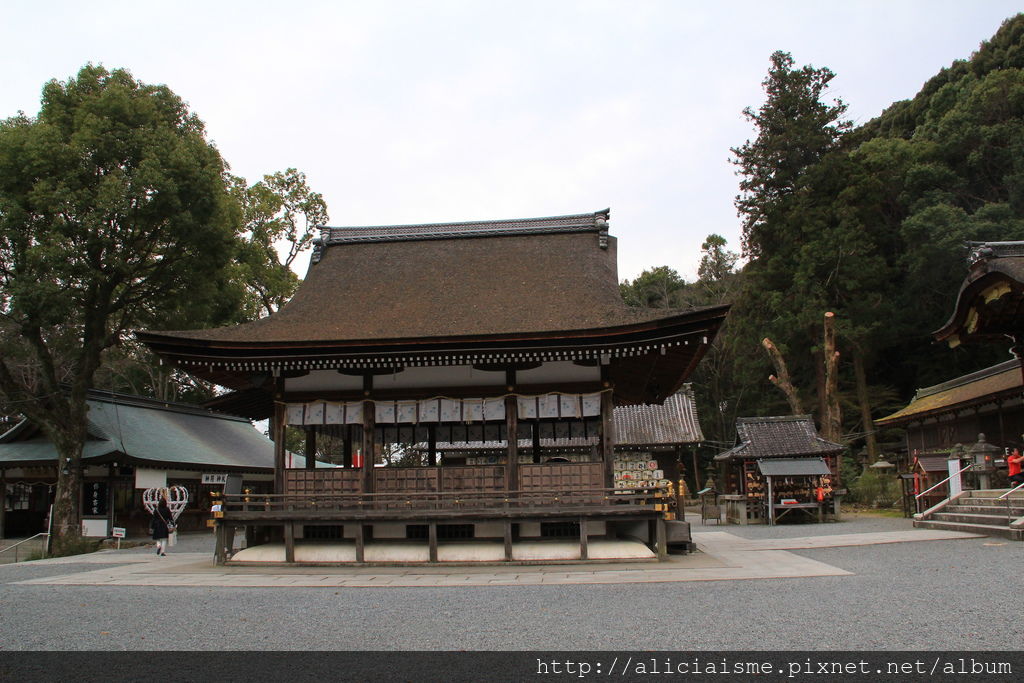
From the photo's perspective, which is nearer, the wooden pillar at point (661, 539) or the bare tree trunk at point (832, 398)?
the wooden pillar at point (661, 539)

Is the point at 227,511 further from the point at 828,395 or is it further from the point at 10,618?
the point at 828,395

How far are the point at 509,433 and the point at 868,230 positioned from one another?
29.4m

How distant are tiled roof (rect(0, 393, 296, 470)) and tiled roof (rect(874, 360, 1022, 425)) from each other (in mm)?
23656

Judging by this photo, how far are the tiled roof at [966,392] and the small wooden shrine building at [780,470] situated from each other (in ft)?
12.2

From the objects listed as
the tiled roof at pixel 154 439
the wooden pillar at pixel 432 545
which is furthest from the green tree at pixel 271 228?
the wooden pillar at pixel 432 545

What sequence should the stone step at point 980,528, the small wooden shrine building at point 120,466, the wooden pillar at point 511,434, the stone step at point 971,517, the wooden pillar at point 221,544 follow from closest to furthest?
the stone step at point 980,528, the wooden pillar at point 511,434, the wooden pillar at point 221,544, the stone step at point 971,517, the small wooden shrine building at point 120,466

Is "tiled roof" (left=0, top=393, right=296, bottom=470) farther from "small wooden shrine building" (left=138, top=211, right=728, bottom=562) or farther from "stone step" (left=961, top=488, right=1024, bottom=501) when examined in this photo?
"stone step" (left=961, top=488, right=1024, bottom=501)

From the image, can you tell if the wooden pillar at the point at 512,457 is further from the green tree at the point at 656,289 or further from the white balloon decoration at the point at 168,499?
the green tree at the point at 656,289

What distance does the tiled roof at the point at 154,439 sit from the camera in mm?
22047

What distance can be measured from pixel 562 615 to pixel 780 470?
16419mm

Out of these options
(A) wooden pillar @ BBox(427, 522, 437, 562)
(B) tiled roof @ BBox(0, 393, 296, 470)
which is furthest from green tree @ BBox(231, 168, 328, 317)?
(A) wooden pillar @ BBox(427, 522, 437, 562)

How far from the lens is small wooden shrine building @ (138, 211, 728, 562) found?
13.0 metres

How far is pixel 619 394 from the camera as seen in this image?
690 inches
